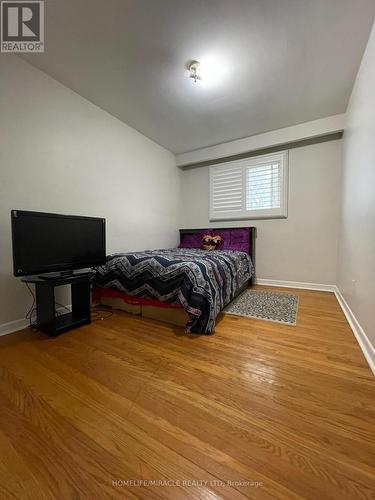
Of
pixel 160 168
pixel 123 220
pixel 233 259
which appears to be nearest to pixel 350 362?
pixel 233 259

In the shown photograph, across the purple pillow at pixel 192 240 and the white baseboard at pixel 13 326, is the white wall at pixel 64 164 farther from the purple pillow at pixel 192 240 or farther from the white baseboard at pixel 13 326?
the purple pillow at pixel 192 240

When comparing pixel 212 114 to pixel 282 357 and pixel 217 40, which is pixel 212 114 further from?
pixel 282 357

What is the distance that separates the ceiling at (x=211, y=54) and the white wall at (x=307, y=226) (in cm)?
64

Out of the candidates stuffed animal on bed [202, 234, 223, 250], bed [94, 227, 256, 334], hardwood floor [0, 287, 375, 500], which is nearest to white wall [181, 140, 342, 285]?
stuffed animal on bed [202, 234, 223, 250]

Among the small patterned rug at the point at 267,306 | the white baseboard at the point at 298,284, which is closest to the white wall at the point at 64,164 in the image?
the small patterned rug at the point at 267,306

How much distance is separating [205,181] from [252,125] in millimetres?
1296

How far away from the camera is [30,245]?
1.68 metres

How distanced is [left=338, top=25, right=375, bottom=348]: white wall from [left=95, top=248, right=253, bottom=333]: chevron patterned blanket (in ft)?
3.78

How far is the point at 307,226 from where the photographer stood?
3293 mm

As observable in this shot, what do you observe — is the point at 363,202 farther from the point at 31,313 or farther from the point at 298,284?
the point at 31,313

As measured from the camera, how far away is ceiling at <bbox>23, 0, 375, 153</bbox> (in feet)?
5.05

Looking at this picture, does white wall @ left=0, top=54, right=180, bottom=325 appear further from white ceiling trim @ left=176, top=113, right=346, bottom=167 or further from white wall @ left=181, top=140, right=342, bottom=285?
white wall @ left=181, top=140, right=342, bottom=285

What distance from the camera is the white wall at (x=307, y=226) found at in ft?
10.2

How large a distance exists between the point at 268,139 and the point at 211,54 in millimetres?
1795
